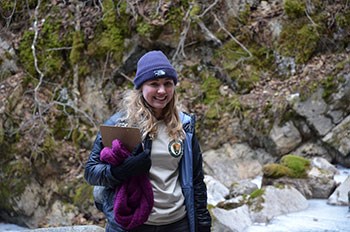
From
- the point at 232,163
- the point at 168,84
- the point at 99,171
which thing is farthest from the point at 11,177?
the point at 168,84

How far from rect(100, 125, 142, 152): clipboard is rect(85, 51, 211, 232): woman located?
0.23 feet

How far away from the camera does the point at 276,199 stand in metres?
4.42

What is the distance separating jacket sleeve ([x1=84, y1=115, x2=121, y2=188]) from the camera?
1.90m

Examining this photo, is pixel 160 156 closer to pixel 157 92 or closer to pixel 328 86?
pixel 157 92

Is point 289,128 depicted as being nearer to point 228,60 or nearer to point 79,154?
point 228,60

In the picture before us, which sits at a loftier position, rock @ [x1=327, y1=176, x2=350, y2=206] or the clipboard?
the clipboard

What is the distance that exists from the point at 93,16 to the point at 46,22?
37.7 inches

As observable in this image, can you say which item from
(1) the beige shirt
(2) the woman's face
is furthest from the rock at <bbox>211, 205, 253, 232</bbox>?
(2) the woman's face

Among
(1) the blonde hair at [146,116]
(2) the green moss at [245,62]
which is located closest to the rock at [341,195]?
(2) the green moss at [245,62]

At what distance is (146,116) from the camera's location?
78.8 inches

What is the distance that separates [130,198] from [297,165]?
343cm

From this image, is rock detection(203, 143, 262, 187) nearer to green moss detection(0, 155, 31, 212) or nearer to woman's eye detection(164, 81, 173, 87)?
A: green moss detection(0, 155, 31, 212)

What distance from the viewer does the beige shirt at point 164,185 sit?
1.97 m

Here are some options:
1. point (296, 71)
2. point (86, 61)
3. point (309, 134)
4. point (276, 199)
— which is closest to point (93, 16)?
point (86, 61)
